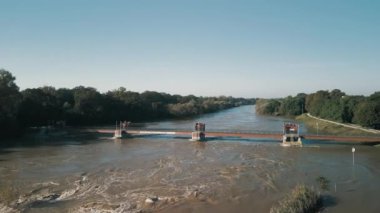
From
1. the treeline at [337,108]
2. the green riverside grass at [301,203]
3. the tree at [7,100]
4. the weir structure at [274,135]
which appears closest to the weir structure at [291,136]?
the weir structure at [274,135]

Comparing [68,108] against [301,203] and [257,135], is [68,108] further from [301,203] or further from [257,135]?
[301,203]

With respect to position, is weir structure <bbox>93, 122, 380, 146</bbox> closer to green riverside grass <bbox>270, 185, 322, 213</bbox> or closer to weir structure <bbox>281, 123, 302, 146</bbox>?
weir structure <bbox>281, 123, 302, 146</bbox>

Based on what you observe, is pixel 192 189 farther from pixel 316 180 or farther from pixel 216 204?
pixel 316 180

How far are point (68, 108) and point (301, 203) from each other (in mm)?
67467

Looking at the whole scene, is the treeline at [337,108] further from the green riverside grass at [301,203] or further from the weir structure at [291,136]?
the green riverside grass at [301,203]

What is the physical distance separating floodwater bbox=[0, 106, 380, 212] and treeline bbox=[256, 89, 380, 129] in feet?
42.8

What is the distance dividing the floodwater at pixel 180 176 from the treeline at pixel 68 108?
42.0 feet

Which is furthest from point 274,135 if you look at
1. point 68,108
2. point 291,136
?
point 68,108

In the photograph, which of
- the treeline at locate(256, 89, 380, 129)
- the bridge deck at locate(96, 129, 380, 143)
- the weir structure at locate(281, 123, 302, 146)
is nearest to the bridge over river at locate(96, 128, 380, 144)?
the bridge deck at locate(96, 129, 380, 143)

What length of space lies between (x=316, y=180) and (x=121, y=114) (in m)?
73.5

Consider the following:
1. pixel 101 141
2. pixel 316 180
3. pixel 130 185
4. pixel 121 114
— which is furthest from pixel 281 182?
pixel 121 114

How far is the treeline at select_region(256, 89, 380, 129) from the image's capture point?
59000 millimetres

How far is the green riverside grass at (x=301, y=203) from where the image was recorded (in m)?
20.3

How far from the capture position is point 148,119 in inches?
4230
